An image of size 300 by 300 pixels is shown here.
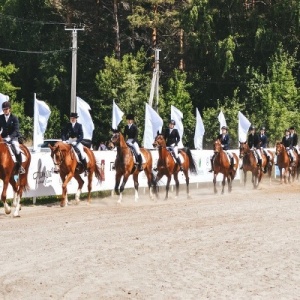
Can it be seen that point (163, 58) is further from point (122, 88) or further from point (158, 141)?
point (158, 141)

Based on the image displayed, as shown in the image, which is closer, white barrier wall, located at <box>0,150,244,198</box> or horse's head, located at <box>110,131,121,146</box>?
white barrier wall, located at <box>0,150,244,198</box>

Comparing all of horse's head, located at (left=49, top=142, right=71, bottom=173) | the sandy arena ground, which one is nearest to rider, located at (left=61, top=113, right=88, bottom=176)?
horse's head, located at (left=49, top=142, right=71, bottom=173)

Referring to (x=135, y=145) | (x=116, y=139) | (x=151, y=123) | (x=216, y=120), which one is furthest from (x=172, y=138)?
(x=216, y=120)

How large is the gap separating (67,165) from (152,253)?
11304 millimetres

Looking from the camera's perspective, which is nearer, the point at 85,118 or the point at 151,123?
the point at 85,118

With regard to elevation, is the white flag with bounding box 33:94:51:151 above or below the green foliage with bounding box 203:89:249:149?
below

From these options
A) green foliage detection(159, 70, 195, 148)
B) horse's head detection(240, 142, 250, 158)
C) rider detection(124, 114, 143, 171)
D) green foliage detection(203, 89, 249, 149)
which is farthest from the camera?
green foliage detection(159, 70, 195, 148)

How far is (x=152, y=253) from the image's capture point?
15297 millimetres

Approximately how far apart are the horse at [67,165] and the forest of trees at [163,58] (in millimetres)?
34605

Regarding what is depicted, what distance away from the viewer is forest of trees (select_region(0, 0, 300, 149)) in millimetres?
64562

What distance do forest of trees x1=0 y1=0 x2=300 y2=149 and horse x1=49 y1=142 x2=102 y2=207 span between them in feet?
114

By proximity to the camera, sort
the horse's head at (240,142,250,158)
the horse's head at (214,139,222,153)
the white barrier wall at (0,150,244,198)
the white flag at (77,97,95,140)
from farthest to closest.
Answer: the horse's head at (240,142,250,158)
the horse's head at (214,139,222,153)
the white flag at (77,97,95,140)
the white barrier wall at (0,150,244,198)

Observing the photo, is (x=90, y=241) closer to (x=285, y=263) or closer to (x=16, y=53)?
(x=285, y=263)

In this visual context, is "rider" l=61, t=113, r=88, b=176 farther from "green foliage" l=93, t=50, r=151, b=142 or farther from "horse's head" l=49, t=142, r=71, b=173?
"green foliage" l=93, t=50, r=151, b=142
